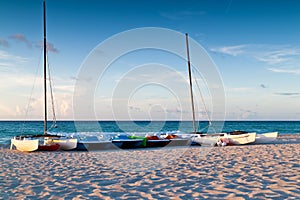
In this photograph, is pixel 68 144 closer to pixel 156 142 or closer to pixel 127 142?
pixel 127 142

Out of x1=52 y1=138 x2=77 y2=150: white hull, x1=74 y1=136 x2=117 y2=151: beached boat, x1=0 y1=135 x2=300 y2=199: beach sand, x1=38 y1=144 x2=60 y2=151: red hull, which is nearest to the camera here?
x1=0 y1=135 x2=300 y2=199: beach sand

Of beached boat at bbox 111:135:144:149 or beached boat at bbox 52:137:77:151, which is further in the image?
beached boat at bbox 111:135:144:149

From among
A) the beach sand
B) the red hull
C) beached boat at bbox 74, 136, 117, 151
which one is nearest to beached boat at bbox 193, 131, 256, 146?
beached boat at bbox 74, 136, 117, 151

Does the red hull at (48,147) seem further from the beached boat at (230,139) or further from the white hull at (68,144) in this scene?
the beached boat at (230,139)

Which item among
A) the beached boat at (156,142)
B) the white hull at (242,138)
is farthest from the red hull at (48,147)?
the white hull at (242,138)

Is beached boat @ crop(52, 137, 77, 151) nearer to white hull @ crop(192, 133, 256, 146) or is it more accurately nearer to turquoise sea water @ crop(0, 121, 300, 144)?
white hull @ crop(192, 133, 256, 146)

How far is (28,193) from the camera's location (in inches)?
259

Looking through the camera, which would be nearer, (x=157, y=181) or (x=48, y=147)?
(x=157, y=181)

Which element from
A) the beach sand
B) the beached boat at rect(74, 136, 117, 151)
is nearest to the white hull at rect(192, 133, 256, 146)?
the beached boat at rect(74, 136, 117, 151)

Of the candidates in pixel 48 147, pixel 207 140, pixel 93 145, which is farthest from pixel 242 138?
pixel 48 147

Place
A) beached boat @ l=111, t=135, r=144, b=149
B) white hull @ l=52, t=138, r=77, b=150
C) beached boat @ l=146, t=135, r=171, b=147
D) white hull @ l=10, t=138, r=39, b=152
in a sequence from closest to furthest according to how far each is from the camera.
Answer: white hull @ l=10, t=138, r=39, b=152 < white hull @ l=52, t=138, r=77, b=150 < beached boat @ l=111, t=135, r=144, b=149 < beached boat @ l=146, t=135, r=171, b=147

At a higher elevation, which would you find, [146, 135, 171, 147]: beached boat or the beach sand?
[146, 135, 171, 147]: beached boat

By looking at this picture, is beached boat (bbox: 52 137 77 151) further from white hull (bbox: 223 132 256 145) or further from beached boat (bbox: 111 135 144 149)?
white hull (bbox: 223 132 256 145)

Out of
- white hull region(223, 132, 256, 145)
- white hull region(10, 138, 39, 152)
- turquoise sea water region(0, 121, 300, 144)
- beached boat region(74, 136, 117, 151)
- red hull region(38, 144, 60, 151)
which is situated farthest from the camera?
turquoise sea water region(0, 121, 300, 144)
